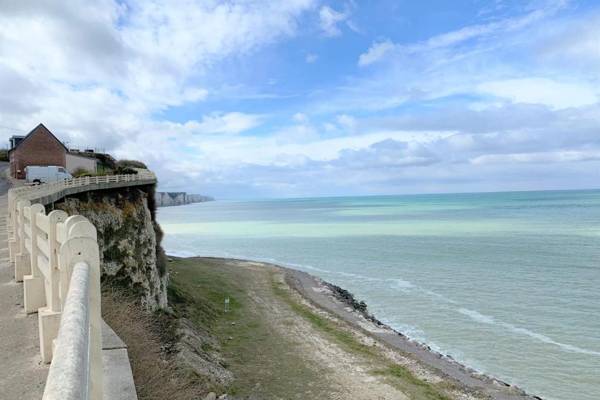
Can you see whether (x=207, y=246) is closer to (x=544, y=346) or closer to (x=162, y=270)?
(x=162, y=270)

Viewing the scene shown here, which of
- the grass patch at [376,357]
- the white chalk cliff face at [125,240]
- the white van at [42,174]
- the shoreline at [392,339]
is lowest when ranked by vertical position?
the shoreline at [392,339]

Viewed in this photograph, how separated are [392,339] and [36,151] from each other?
135 feet

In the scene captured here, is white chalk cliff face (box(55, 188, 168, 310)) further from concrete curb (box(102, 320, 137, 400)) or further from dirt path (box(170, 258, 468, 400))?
concrete curb (box(102, 320, 137, 400))

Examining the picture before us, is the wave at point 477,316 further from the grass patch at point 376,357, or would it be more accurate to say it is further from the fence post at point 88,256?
the fence post at point 88,256

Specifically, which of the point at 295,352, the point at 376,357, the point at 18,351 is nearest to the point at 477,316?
the point at 376,357

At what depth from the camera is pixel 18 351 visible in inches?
229

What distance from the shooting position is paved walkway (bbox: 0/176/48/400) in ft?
15.9

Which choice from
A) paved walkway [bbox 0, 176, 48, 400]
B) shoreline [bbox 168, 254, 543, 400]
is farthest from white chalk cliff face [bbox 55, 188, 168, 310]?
paved walkway [bbox 0, 176, 48, 400]

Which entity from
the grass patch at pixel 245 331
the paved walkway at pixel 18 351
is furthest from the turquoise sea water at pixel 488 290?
the paved walkway at pixel 18 351

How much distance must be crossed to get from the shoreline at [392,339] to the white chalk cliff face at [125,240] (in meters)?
13.5

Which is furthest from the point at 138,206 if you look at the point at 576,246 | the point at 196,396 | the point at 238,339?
the point at 576,246

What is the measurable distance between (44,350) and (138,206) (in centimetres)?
2551

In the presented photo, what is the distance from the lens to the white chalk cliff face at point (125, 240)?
2305cm

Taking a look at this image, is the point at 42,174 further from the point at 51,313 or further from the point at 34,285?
the point at 51,313
